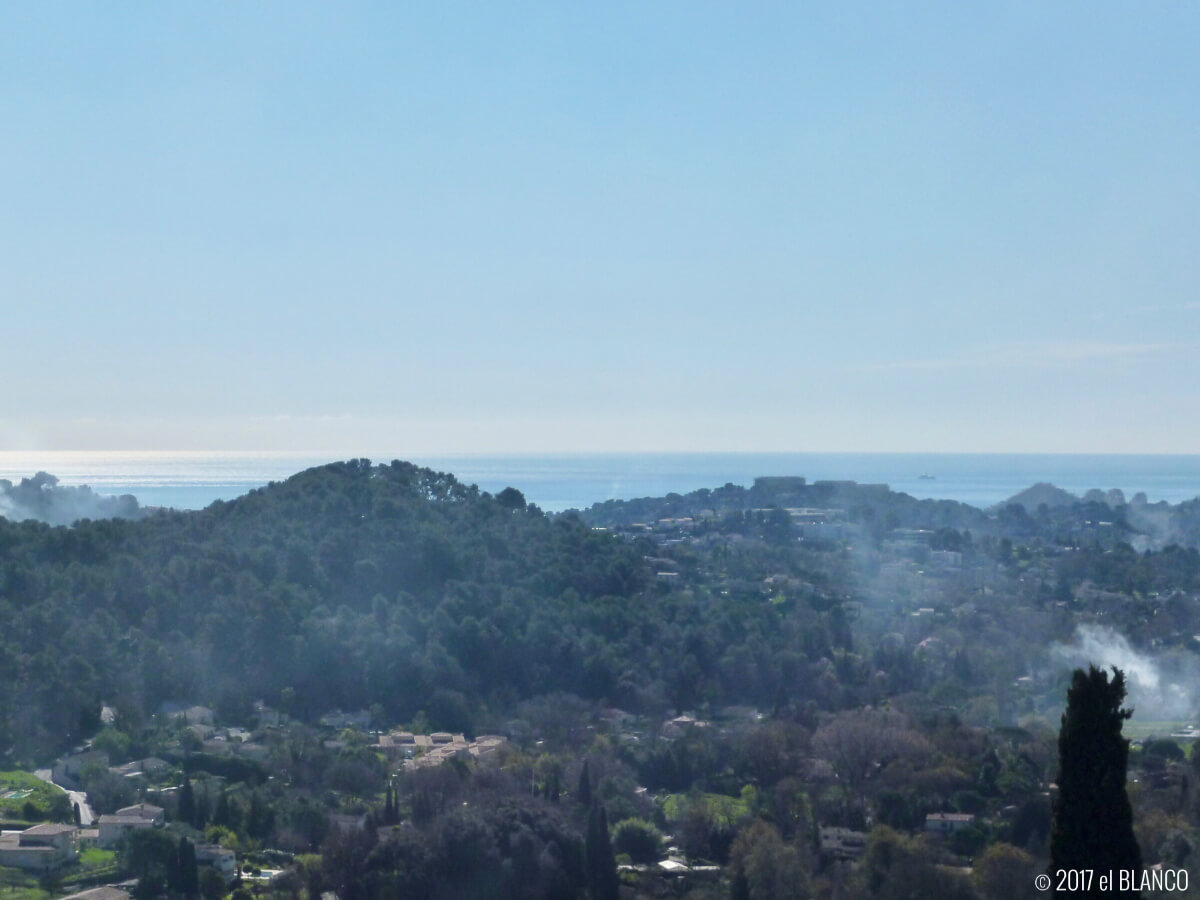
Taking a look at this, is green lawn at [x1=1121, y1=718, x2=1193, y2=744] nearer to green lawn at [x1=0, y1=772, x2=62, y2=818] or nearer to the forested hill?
the forested hill

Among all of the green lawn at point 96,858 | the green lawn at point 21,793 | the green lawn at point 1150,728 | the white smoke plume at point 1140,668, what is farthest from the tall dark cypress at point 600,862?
the white smoke plume at point 1140,668

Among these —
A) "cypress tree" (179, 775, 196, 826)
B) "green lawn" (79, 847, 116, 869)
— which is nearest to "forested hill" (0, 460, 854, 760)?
"cypress tree" (179, 775, 196, 826)

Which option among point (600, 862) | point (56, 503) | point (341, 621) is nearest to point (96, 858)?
point (600, 862)

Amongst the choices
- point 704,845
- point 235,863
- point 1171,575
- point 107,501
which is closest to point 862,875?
point 704,845

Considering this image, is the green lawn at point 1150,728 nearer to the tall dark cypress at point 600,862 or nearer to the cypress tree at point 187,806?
the tall dark cypress at point 600,862

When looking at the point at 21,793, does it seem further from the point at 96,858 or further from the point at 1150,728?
the point at 1150,728

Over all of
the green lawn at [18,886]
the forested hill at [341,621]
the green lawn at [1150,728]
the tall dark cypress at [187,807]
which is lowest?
the green lawn at [1150,728]
